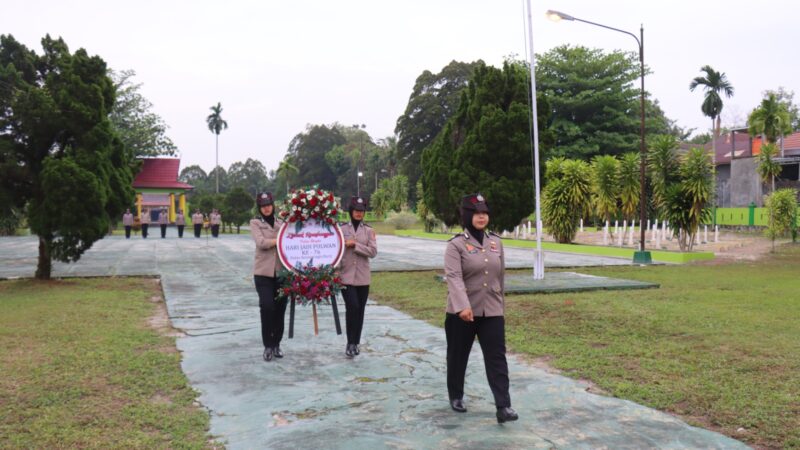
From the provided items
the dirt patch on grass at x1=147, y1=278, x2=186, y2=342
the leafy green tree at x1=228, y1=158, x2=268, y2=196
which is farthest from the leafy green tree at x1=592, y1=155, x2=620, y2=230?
the leafy green tree at x1=228, y1=158, x2=268, y2=196

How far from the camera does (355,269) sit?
23.2 feet

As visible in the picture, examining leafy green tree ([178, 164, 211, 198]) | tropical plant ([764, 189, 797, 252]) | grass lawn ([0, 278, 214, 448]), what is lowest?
grass lawn ([0, 278, 214, 448])

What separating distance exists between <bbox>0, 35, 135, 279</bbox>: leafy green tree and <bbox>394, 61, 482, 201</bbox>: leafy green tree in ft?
150

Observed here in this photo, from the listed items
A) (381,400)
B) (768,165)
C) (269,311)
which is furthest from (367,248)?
(768,165)

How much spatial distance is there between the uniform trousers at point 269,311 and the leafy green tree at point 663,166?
19898mm

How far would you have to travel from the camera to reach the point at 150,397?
5.57 meters

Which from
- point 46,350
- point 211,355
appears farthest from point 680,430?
point 46,350

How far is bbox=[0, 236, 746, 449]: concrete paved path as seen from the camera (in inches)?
174

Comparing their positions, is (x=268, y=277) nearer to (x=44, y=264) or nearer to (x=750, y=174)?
(x=44, y=264)

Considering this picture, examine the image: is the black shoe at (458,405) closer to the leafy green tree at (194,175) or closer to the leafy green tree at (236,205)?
the leafy green tree at (236,205)

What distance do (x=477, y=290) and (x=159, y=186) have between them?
173ft

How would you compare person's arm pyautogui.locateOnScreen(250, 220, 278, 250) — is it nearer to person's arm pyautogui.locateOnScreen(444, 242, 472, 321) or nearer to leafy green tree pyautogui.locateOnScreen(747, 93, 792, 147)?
person's arm pyautogui.locateOnScreen(444, 242, 472, 321)

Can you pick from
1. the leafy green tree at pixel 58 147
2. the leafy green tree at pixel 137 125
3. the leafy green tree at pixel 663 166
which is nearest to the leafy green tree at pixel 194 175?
the leafy green tree at pixel 137 125

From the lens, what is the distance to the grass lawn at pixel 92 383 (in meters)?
4.61
